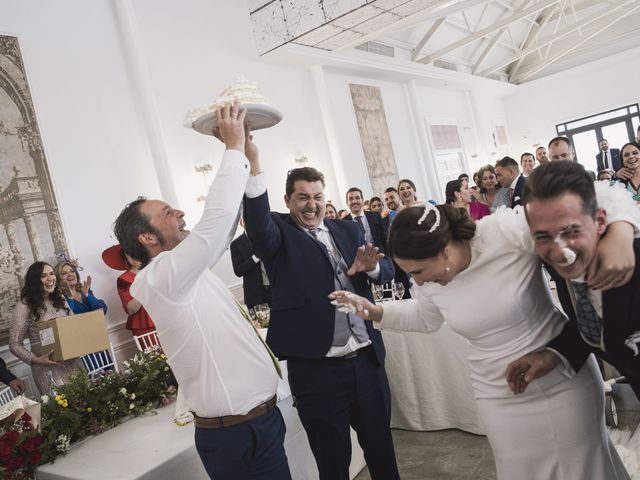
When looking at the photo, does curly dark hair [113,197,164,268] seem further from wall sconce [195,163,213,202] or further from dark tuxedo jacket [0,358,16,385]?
wall sconce [195,163,213,202]

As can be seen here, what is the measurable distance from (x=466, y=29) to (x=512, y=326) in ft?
47.9

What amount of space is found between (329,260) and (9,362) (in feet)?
13.2

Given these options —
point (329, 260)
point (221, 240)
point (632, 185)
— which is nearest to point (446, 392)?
point (329, 260)

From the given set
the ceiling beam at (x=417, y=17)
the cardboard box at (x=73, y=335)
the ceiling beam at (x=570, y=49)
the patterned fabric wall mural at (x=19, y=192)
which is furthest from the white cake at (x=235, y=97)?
the ceiling beam at (x=570, y=49)

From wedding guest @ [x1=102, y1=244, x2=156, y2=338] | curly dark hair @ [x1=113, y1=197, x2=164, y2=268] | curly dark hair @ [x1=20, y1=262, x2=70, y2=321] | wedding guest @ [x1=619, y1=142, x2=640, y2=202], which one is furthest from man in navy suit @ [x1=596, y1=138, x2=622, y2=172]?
curly dark hair @ [x1=113, y1=197, x2=164, y2=268]

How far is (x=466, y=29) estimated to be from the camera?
14.3 metres

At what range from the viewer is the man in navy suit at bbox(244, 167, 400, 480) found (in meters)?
2.21

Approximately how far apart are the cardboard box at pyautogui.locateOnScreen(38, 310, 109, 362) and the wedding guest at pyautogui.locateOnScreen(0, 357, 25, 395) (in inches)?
39.5

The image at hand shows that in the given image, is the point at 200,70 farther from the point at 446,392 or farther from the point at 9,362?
the point at 446,392

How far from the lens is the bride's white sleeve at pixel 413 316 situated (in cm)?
185

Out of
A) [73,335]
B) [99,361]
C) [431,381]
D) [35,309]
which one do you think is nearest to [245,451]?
[431,381]

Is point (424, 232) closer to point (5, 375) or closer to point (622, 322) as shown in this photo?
point (622, 322)

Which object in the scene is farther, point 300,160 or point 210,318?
point 300,160

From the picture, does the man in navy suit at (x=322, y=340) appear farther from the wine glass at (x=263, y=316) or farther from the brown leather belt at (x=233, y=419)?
the wine glass at (x=263, y=316)
